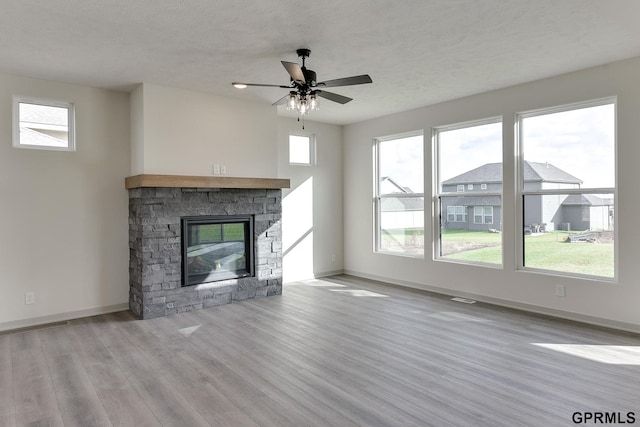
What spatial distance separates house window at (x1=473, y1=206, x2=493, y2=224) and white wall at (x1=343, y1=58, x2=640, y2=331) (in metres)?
0.27

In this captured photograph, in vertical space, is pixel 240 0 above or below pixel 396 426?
above

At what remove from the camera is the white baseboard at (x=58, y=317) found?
14.0ft

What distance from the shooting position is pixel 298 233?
6637 millimetres

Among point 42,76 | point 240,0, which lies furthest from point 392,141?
point 42,76

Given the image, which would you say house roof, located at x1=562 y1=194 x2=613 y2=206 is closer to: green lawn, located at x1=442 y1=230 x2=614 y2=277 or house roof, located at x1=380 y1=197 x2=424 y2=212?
green lawn, located at x1=442 y1=230 x2=614 y2=277

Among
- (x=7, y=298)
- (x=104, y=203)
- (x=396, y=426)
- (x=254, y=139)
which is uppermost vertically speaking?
(x=254, y=139)

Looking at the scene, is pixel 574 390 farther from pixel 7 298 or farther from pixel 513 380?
pixel 7 298

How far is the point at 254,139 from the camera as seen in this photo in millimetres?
5539

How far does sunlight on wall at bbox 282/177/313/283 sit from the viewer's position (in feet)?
21.2

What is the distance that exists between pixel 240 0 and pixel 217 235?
10.5 ft

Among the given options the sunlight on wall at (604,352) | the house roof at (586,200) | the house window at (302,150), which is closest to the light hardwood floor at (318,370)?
the sunlight on wall at (604,352)

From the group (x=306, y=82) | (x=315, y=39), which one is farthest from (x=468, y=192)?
(x=315, y=39)

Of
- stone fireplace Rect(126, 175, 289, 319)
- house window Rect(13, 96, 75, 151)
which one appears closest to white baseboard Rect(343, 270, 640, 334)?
stone fireplace Rect(126, 175, 289, 319)

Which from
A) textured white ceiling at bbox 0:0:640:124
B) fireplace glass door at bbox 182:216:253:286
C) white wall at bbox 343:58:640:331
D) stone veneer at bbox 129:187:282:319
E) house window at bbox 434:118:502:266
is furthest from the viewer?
house window at bbox 434:118:502:266
